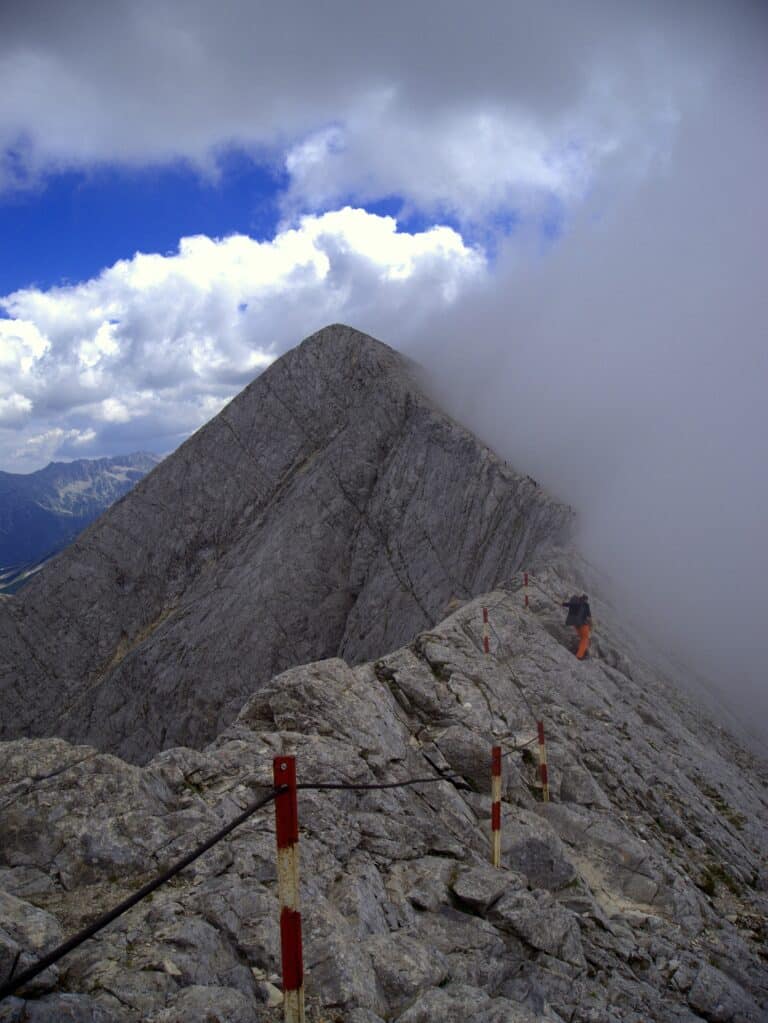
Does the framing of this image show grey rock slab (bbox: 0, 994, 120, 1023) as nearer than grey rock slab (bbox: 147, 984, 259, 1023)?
Yes

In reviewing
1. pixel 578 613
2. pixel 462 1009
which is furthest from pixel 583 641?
pixel 462 1009

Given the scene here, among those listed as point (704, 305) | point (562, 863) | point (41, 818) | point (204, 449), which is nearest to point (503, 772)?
point (562, 863)

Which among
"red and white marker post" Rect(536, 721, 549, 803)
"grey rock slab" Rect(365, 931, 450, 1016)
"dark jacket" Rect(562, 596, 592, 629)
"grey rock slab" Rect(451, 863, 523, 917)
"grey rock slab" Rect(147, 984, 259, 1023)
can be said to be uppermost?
"dark jacket" Rect(562, 596, 592, 629)

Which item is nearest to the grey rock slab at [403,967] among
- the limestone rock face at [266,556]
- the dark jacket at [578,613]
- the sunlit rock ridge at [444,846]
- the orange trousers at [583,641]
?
the sunlit rock ridge at [444,846]

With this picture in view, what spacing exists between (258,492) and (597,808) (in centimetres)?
3187

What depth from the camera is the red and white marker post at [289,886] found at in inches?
197

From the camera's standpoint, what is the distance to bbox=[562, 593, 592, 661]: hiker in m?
18.5

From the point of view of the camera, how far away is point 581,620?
1898cm

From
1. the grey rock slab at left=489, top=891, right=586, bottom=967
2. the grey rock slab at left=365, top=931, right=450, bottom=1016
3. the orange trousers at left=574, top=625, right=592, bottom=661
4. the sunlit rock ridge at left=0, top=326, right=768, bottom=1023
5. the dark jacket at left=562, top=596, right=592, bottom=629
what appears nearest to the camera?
the sunlit rock ridge at left=0, top=326, right=768, bottom=1023

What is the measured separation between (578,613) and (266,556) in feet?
72.4

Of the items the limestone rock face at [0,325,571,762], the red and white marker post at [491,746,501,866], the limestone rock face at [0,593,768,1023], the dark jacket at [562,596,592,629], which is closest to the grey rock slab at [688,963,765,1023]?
the limestone rock face at [0,593,768,1023]

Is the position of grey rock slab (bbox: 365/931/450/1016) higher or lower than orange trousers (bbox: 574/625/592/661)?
lower

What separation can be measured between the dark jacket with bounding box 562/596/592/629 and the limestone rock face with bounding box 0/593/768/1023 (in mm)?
4328

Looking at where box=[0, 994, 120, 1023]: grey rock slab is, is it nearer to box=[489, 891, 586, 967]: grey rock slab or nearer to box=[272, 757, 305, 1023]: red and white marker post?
box=[272, 757, 305, 1023]: red and white marker post
